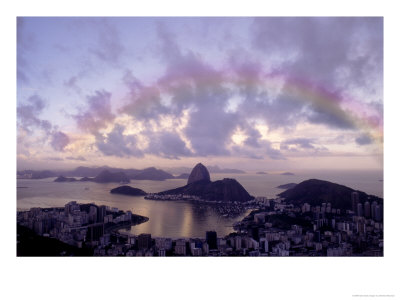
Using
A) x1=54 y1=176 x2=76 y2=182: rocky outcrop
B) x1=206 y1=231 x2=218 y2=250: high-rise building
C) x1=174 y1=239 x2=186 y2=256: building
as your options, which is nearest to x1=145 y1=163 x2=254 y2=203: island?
x1=206 y1=231 x2=218 y2=250: high-rise building

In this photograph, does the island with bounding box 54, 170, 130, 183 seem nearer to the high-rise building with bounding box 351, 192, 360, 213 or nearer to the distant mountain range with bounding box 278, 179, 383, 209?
the distant mountain range with bounding box 278, 179, 383, 209

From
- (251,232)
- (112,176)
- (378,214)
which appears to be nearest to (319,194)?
(378,214)

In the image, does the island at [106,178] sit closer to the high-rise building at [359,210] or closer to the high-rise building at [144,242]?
the high-rise building at [144,242]

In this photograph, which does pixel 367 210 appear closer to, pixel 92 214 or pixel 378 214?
pixel 378 214
